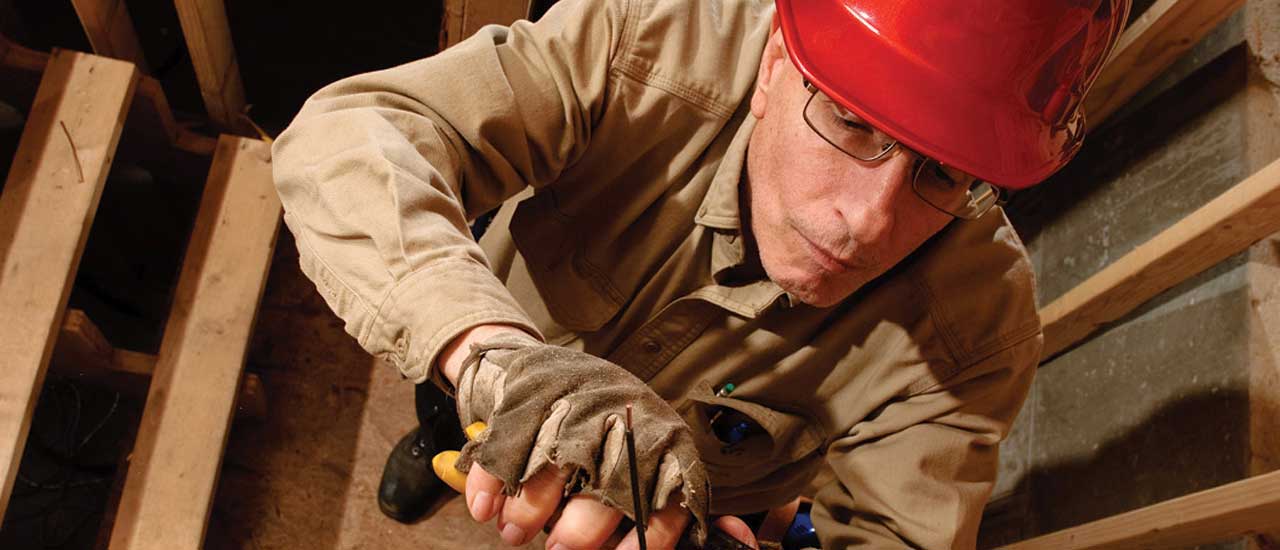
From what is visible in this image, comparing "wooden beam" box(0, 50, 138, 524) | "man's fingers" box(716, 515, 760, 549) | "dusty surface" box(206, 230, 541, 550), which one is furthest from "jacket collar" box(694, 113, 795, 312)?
"wooden beam" box(0, 50, 138, 524)

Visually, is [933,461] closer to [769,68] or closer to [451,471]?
[769,68]

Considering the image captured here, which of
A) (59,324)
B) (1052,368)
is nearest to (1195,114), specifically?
(1052,368)

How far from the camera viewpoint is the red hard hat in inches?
44.9

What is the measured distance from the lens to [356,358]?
8.36 ft

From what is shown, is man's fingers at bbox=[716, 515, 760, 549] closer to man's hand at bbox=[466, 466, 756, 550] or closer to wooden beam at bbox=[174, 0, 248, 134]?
man's hand at bbox=[466, 466, 756, 550]

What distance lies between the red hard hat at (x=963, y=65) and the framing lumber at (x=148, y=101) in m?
1.70

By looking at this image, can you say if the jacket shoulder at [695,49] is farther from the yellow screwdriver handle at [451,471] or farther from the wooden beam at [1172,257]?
the wooden beam at [1172,257]

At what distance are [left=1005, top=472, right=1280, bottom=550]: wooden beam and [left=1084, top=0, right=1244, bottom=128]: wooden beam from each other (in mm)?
1055

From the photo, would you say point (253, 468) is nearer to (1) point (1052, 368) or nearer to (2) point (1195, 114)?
(1) point (1052, 368)

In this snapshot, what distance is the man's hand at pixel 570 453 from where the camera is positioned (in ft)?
3.19

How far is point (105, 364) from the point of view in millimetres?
2141

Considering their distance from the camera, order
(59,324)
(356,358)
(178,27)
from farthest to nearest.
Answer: (178,27) < (356,358) < (59,324)

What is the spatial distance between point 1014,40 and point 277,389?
2007 millimetres

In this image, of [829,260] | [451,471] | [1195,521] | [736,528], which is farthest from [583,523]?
[1195,521]
